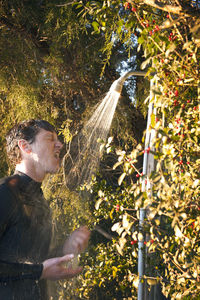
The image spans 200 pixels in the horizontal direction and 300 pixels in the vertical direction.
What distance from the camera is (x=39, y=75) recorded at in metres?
2.71

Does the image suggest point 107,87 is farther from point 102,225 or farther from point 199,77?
point 199,77

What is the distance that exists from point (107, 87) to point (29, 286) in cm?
174

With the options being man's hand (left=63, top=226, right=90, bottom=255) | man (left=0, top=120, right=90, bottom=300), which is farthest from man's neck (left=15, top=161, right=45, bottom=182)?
man's hand (left=63, top=226, right=90, bottom=255)

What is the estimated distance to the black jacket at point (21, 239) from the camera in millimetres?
1485

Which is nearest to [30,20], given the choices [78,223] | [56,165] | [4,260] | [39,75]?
[39,75]

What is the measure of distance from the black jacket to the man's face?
9 centimetres

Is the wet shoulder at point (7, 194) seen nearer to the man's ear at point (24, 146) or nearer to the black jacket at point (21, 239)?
the black jacket at point (21, 239)

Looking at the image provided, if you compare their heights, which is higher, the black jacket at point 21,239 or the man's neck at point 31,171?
the man's neck at point 31,171

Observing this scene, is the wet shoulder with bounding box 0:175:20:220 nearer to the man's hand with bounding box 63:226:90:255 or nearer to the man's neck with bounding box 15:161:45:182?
the man's neck with bounding box 15:161:45:182

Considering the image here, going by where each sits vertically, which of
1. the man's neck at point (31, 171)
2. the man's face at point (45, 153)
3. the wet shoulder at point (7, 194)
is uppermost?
the man's face at point (45, 153)

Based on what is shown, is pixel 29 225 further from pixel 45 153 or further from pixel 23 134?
pixel 23 134

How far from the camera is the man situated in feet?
4.89

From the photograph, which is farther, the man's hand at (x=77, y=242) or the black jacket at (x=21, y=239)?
the man's hand at (x=77, y=242)

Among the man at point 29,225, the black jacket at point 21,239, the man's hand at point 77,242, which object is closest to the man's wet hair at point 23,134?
the man at point 29,225
